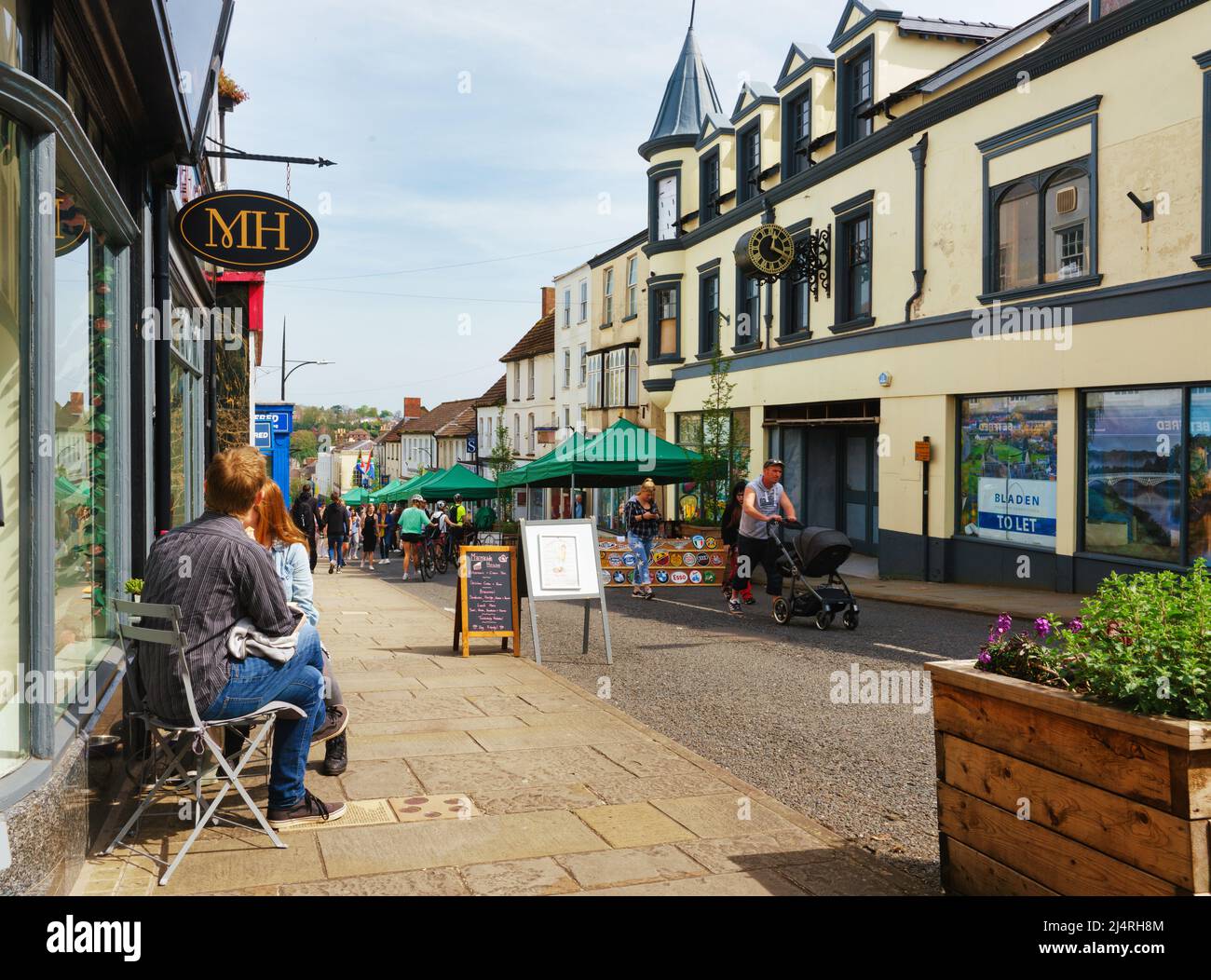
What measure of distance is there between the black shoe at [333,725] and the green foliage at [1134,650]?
10.5 feet

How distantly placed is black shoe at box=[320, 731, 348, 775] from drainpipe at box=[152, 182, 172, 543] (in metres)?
3.15

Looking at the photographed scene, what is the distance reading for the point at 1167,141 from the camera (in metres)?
14.5

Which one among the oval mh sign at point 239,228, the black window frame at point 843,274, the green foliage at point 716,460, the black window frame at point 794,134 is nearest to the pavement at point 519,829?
the oval mh sign at point 239,228

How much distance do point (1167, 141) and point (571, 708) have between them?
11.7 meters

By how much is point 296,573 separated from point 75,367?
1.48 m

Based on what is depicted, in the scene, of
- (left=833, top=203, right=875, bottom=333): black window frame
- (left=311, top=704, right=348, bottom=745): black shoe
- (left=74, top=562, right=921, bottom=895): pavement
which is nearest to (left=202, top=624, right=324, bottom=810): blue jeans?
(left=74, top=562, right=921, bottom=895): pavement

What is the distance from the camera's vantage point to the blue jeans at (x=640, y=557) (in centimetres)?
1686

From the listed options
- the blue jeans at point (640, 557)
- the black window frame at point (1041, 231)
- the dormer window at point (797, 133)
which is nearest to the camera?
the black window frame at point (1041, 231)

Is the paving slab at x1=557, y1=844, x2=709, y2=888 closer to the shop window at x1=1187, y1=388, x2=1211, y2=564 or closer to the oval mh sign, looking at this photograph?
the oval mh sign

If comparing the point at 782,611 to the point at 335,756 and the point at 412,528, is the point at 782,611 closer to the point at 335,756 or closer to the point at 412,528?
the point at 335,756

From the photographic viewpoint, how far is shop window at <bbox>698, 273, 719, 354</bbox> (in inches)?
1170

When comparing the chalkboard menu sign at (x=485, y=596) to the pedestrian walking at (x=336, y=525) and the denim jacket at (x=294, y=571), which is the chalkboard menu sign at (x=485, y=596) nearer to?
the denim jacket at (x=294, y=571)
